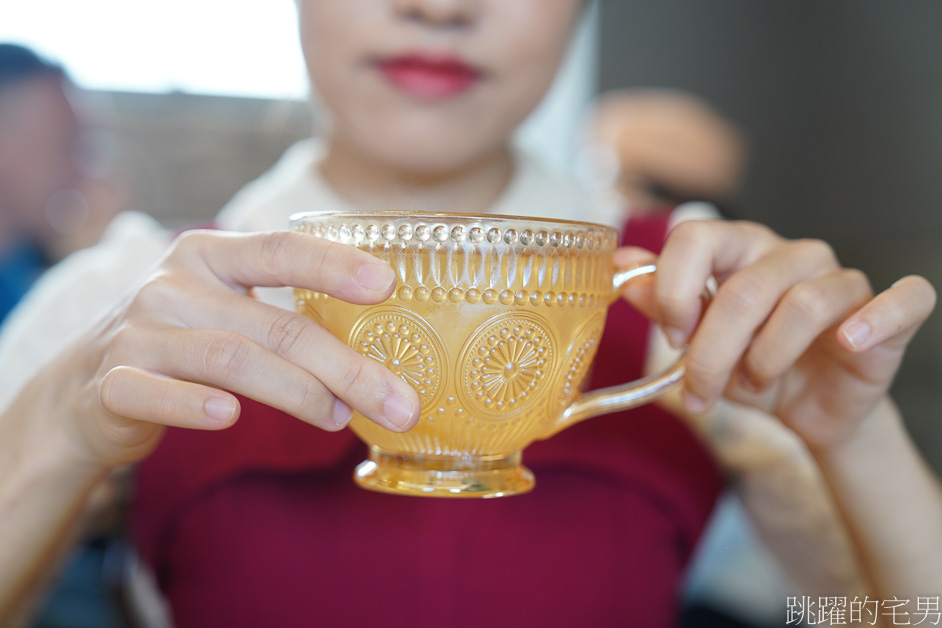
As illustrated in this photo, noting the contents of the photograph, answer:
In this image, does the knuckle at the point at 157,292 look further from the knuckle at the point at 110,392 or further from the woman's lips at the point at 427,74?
the woman's lips at the point at 427,74

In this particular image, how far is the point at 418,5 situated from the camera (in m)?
0.55

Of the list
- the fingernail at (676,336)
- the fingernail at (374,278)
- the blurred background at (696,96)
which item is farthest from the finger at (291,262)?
the blurred background at (696,96)

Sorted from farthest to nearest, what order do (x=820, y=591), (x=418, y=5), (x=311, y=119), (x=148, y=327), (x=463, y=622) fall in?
1. (x=311, y=119)
2. (x=820, y=591)
3. (x=463, y=622)
4. (x=418, y=5)
5. (x=148, y=327)

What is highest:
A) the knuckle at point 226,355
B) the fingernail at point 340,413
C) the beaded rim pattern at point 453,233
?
the beaded rim pattern at point 453,233

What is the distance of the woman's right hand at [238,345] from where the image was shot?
1.27 feet

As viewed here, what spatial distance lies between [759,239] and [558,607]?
349mm

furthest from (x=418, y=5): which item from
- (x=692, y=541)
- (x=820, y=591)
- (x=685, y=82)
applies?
(x=685, y=82)

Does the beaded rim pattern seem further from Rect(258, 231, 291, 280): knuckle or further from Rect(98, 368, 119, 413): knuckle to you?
Rect(98, 368, 119, 413): knuckle

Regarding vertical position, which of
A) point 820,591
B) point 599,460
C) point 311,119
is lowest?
point 820,591

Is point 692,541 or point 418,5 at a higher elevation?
point 418,5

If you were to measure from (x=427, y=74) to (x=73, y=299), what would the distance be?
1.40ft

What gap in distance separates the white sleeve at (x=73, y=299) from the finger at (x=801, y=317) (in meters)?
0.57

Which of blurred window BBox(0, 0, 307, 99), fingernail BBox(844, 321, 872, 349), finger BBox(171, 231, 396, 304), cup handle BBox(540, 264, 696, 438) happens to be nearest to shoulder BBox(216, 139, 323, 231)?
blurred window BBox(0, 0, 307, 99)

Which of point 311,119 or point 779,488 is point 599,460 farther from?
point 311,119
